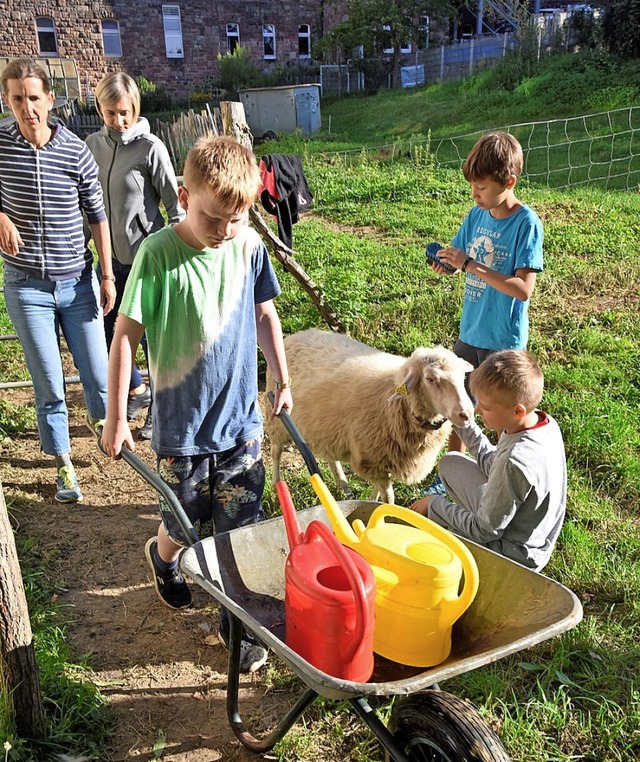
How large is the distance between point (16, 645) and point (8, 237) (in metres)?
2.11

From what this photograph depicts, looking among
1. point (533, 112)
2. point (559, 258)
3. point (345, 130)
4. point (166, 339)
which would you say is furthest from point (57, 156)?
point (345, 130)

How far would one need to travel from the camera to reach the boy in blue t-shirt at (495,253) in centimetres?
323

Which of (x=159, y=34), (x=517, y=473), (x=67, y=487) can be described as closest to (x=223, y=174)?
(x=517, y=473)

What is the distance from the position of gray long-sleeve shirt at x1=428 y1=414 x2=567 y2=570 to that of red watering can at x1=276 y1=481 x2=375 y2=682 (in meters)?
0.87

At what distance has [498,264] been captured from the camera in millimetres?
3471

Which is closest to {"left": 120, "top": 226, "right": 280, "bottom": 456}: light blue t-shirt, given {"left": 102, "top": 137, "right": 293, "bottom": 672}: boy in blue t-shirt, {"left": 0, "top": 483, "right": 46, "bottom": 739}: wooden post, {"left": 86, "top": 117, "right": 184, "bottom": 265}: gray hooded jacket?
{"left": 102, "top": 137, "right": 293, "bottom": 672}: boy in blue t-shirt

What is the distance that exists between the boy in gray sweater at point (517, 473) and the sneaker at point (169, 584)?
3.95ft

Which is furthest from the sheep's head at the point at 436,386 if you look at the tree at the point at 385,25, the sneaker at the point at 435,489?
the tree at the point at 385,25

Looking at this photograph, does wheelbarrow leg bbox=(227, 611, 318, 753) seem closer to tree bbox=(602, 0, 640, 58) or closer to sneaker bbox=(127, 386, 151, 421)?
sneaker bbox=(127, 386, 151, 421)

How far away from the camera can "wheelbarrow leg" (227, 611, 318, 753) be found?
194 centimetres

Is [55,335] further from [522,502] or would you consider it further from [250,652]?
[522,502]

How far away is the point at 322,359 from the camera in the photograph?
13.9ft

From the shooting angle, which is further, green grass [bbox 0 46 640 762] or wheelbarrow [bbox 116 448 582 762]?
green grass [bbox 0 46 640 762]

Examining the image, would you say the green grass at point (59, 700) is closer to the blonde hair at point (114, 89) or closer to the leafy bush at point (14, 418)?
the leafy bush at point (14, 418)
